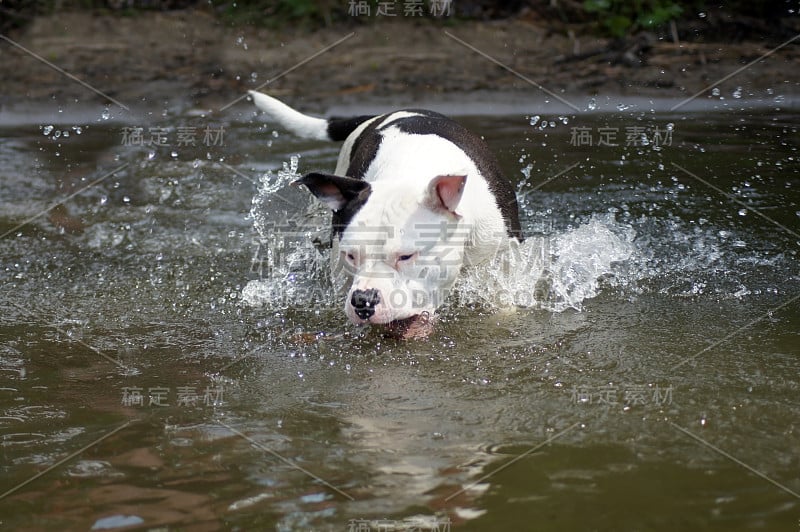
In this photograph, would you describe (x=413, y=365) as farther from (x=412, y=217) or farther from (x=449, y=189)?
(x=449, y=189)

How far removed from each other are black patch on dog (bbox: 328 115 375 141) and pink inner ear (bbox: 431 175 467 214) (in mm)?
1891

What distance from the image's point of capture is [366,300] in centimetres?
407

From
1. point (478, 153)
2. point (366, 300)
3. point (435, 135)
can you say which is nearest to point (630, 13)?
point (478, 153)

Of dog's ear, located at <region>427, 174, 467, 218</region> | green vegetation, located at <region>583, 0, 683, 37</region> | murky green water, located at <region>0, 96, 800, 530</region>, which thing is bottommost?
murky green water, located at <region>0, 96, 800, 530</region>

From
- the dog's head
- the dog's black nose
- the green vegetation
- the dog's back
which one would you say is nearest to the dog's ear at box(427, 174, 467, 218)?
the dog's head

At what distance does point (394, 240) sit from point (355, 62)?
6.95 m

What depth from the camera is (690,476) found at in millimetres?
3207

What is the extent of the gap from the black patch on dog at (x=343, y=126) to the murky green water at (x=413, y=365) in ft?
2.04

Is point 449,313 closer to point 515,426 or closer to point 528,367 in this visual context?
point 528,367

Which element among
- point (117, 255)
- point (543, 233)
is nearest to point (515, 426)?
point (543, 233)

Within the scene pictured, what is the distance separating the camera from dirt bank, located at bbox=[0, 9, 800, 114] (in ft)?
32.4

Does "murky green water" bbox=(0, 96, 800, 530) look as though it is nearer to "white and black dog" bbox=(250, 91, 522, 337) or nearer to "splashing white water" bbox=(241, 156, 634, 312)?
"splashing white water" bbox=(241, 156, 634, 312)

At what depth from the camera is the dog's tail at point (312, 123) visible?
20.3ft

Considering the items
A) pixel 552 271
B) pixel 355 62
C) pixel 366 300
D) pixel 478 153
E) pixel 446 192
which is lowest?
pixel 366 300
